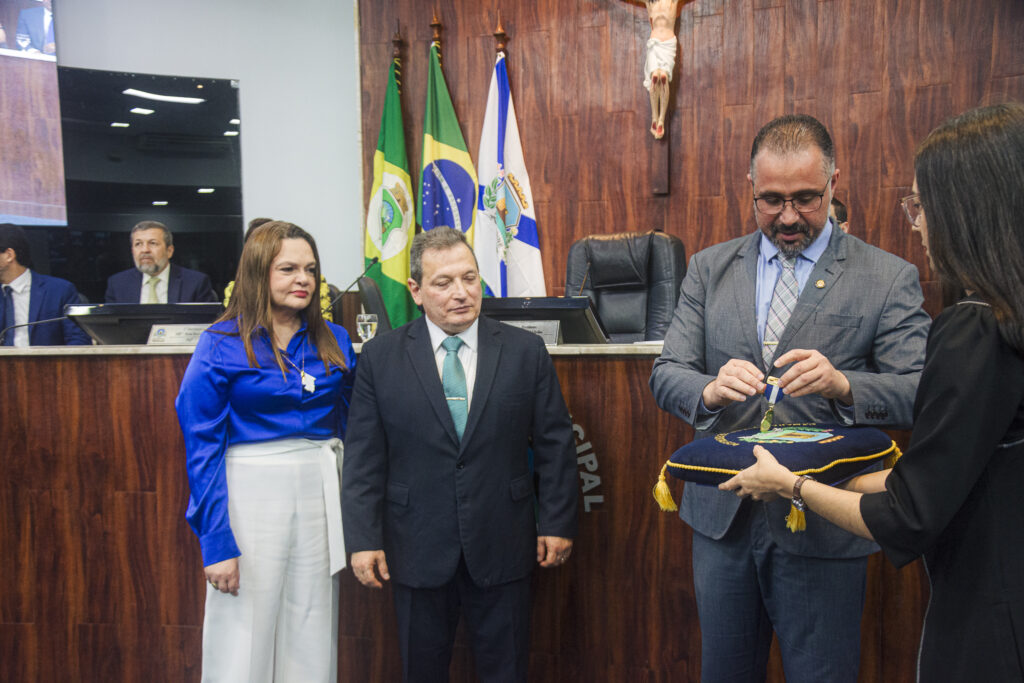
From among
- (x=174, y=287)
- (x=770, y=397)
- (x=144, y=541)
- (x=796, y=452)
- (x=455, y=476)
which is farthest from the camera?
(x=174, y=287)

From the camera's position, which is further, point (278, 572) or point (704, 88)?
point (704, 88)

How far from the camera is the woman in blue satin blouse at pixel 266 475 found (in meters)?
1.81

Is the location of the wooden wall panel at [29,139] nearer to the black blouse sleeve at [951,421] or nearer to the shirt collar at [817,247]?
the shirt collar at [817,247]

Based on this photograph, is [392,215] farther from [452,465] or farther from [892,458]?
[892,458]

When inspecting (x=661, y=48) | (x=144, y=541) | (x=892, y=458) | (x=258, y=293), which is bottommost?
(x=144, y=541)

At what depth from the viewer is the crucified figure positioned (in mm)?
4340

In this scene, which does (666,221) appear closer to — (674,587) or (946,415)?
(674,587)

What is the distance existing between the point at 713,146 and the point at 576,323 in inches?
106

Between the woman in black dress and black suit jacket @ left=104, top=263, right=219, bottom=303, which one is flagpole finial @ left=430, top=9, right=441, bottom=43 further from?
the woman in black dress

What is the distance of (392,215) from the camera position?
15.4 feet

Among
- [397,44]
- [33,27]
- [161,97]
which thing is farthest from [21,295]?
[397,44]

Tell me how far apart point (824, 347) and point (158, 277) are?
4019mm

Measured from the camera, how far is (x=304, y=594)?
1888mm

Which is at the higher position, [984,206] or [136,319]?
[984,206]
